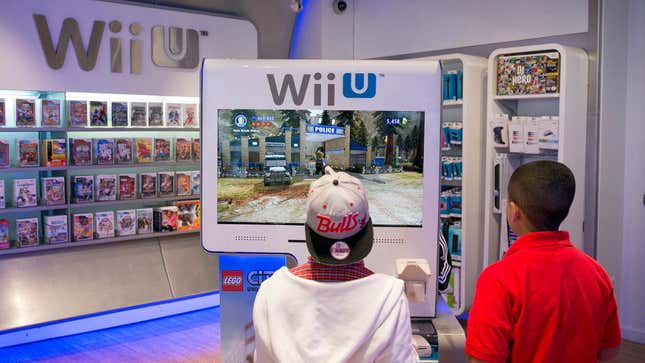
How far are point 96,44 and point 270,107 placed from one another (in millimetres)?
3191

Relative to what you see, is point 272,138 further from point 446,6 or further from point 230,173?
point 446,6

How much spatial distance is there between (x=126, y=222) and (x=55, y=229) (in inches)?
24.6

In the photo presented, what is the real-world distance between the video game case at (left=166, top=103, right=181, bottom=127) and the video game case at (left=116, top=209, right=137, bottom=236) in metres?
0.88

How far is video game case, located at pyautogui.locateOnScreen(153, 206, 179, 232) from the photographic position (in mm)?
6133

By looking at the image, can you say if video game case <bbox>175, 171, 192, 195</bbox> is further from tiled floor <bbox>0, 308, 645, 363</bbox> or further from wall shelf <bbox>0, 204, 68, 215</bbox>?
tiled floor <bbox>0, 308, 645, 363</bbox>

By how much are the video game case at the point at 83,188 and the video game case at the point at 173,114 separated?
2.84 ft

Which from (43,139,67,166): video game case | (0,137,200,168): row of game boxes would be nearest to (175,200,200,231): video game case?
(0,137,200,168): row of game boxes

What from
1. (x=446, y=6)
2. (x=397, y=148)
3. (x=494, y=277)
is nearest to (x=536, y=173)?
(x=494, y=277)

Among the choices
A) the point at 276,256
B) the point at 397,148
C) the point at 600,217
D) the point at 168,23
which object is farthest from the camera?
the point at 168,23

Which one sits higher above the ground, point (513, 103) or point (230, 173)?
point (513, 103)

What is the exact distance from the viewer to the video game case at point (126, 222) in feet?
19.5

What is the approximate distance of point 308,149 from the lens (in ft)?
9.80

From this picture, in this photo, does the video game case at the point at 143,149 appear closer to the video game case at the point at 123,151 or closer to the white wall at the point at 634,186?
the video game case at the point at 123,151

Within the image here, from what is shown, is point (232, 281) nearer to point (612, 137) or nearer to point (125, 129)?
point (125, 129)
